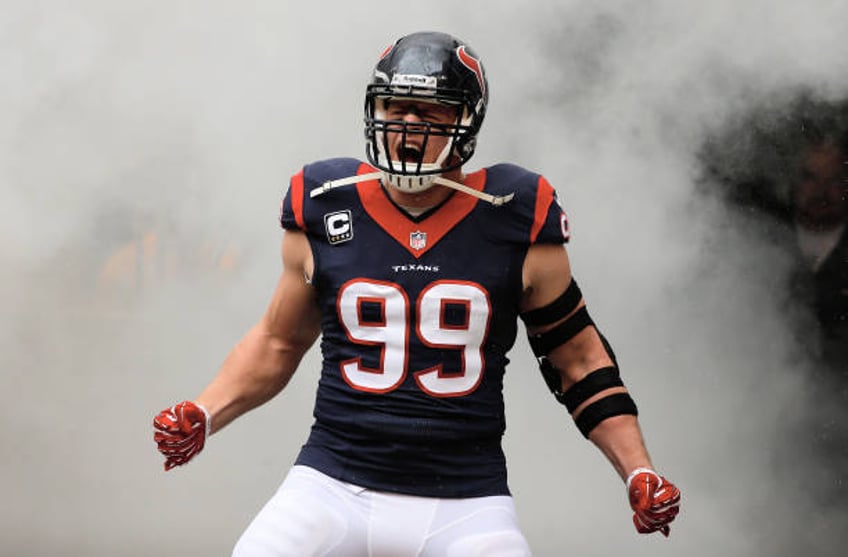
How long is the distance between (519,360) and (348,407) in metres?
3.00

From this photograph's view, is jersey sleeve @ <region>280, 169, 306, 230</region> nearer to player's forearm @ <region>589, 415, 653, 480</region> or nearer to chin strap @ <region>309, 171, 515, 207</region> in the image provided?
chin strap @ <region>309, 171, 515, 207</region>

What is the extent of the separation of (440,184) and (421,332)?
0.38 metres

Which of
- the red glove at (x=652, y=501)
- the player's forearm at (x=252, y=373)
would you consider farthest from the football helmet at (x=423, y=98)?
the red glove at (x=652, y=501)

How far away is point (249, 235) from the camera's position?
23.6ft

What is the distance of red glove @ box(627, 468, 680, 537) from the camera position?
4.14 m

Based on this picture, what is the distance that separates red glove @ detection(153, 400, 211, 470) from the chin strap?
0.60 metres

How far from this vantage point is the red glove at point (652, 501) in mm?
4141

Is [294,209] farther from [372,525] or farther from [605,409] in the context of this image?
[605,409]

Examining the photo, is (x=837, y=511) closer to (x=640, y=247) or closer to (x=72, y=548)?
(x=640, y=247)

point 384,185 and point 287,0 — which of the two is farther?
point 287,0

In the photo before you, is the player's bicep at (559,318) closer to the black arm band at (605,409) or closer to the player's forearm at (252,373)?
the black arm band at (605,409)

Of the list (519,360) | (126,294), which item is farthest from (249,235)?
(519,360)

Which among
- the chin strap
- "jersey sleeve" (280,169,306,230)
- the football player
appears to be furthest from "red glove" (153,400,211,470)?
the chin strap

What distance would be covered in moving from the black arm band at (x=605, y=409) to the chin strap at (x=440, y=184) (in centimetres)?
56
